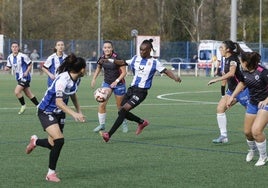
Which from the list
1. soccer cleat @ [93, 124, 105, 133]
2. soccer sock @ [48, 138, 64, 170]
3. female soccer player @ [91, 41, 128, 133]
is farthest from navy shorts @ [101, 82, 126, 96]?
soccer sock @ [48, 138, 64, 170]

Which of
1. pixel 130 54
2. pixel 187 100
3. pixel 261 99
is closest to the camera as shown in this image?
pixel 261 99

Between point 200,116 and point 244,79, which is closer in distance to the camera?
point 244,79

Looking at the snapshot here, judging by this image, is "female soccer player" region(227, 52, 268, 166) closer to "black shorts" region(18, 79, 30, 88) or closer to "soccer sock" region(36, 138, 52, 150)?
"soccer sock" region(36, 138, 52, 150)

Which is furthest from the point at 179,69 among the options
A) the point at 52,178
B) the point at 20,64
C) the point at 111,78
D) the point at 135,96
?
the point at 52,178

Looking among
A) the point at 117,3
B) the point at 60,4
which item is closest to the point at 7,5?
the point at 60,4

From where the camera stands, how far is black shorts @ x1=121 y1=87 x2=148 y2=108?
1506 centimetres

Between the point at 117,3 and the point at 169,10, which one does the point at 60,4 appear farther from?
the point at 169,10

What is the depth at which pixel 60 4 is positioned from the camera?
80125 millimetres

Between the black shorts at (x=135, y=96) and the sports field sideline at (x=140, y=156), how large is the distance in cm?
75

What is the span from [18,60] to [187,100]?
7.99 meters

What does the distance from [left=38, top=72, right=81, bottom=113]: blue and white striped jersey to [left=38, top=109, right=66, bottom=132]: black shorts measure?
0.19 ft

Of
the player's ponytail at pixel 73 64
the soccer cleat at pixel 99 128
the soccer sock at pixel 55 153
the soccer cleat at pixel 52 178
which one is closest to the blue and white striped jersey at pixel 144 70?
the soccer cleat at pixel 99 128

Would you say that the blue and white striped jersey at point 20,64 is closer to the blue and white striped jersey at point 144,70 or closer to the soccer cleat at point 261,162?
the blue and white striped jersey at point 144,70

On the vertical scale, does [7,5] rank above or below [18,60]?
above
